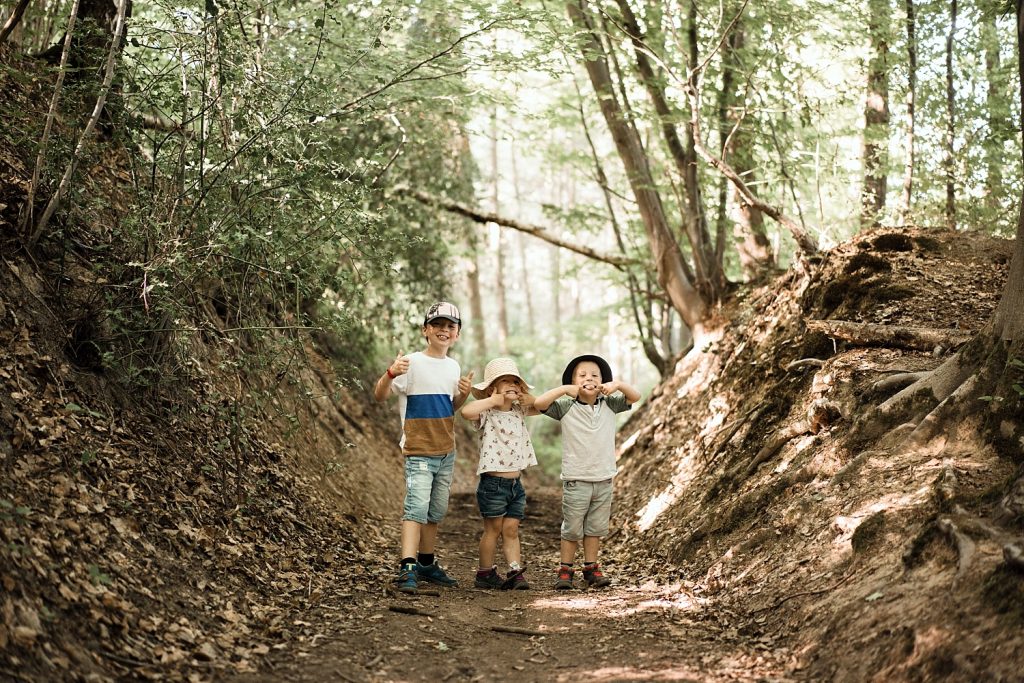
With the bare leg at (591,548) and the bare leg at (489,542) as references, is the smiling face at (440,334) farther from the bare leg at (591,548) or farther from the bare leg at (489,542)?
the bare leg at (591,548)

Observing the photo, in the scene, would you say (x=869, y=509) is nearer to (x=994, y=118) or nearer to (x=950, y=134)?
(x=994, y=118)

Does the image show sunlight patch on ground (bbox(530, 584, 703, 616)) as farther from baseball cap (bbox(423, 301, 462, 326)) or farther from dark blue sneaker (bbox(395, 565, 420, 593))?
baseball cap (bbox(423, 301, 462, 326))

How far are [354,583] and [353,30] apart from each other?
20.0ft

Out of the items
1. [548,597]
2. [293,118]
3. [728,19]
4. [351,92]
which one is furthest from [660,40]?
[548,597]

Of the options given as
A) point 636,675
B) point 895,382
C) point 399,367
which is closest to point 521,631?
point 636,675

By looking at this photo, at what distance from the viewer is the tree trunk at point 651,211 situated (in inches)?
473

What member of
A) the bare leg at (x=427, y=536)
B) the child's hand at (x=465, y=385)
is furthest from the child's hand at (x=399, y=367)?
the bare leg at (x=427, y=536)

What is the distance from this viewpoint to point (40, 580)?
3.78 m

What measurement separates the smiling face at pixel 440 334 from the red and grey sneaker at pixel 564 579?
1.92 metres

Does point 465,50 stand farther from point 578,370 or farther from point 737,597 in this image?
point 737,597

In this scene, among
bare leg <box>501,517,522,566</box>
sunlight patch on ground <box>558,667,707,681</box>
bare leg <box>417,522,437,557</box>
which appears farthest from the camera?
bare leg <box>501,517,522,566</box>

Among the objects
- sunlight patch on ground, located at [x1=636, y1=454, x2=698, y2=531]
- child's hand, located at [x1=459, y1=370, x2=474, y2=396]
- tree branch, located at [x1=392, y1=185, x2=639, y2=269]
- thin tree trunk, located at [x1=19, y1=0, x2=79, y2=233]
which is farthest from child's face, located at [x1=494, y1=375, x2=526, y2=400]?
tree branch, located at [x1=392, y1=185, x2=639, y2=269]

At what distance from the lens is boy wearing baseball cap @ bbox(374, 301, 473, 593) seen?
6145 millimetres

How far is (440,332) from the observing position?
6.40 meters
